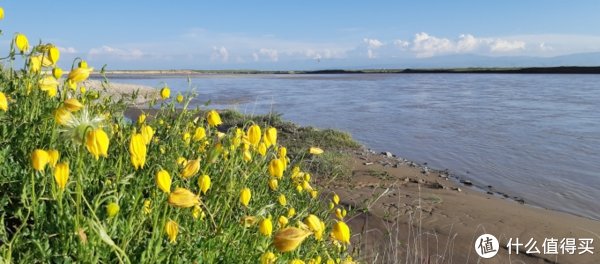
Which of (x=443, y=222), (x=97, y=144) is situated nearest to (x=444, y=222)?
(x=443, y=222)

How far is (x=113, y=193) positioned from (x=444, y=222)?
437cm

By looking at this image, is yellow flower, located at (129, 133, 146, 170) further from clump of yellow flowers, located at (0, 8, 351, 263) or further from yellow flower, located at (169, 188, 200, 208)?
yellow flower, located at (169, 188, 200, 208)

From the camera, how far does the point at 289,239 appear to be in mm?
1246

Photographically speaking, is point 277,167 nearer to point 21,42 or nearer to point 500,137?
point 21,42

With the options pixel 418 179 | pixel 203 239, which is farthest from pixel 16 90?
pixel 418 179

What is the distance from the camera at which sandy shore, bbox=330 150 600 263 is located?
4469 millimetres

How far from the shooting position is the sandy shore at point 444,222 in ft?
14.7

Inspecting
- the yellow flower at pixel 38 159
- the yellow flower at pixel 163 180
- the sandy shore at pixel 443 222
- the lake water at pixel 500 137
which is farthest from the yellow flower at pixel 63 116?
the sandy shore at pixel 443 222

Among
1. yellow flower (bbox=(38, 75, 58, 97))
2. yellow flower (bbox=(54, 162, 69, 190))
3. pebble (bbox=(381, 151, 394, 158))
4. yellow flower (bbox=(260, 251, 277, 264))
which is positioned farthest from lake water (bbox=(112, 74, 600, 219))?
yellow flower (bbox=(54, 162, 69, 190))

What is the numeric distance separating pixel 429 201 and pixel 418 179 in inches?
52.0

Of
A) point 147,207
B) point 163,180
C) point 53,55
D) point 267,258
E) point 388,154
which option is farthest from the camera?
point 388,154

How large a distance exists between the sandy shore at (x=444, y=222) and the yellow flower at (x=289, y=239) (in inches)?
102

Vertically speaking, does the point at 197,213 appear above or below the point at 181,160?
below

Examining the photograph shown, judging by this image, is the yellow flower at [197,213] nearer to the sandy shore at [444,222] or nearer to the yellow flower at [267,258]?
the yellow flower at [267,258]
